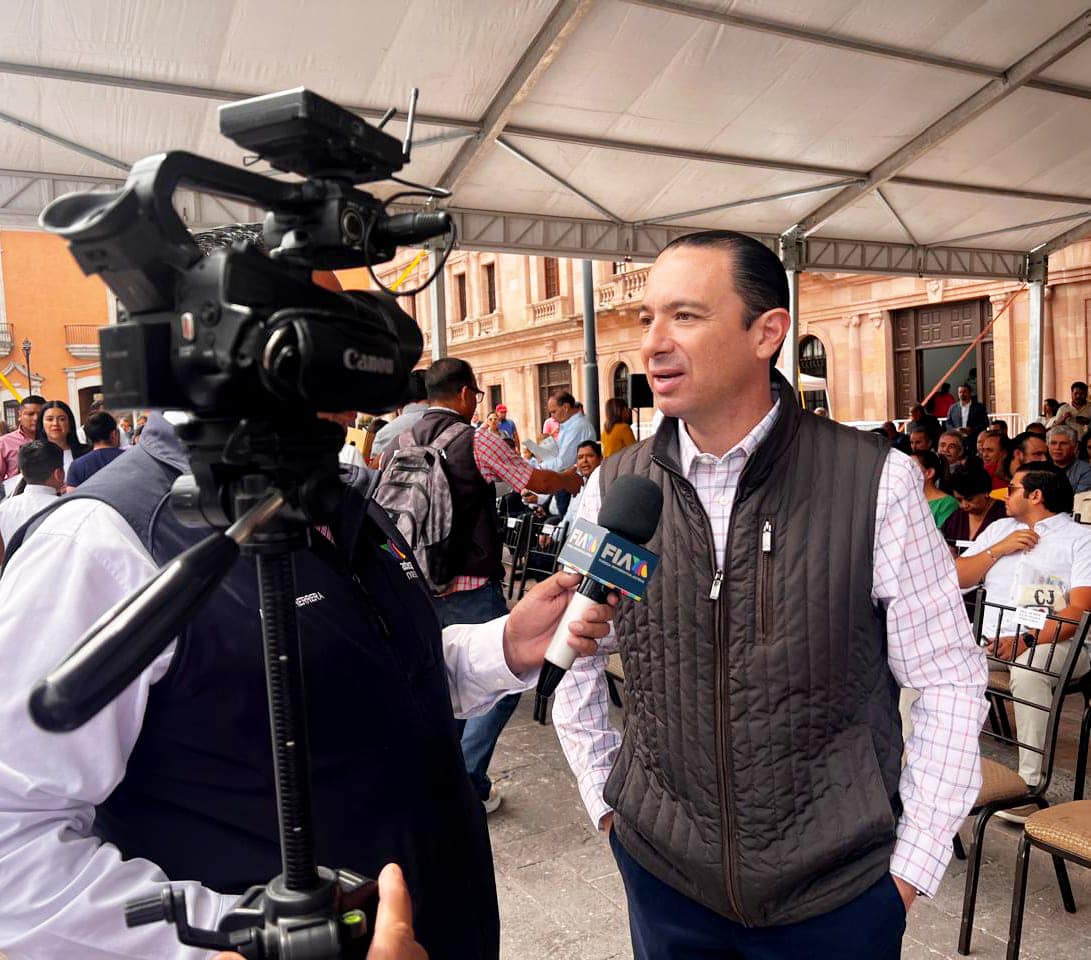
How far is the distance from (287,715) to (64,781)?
0.41 metres

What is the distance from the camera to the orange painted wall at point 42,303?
3522 cm

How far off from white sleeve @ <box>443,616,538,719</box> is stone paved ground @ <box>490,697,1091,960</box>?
1750 millimetres

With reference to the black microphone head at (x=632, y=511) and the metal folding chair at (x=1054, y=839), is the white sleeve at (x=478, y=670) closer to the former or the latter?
the black microphone head at (x=632, y=511)

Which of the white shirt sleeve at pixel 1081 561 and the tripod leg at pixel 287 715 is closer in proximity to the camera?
the tripod leg at pixel 287 715

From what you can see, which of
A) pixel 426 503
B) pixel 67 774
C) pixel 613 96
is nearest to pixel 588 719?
pixel 67 774

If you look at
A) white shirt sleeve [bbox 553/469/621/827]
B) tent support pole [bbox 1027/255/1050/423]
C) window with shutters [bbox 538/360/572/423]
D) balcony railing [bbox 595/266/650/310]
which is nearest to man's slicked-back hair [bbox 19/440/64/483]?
white shirt sleeve [bbox 553/469/621/827]

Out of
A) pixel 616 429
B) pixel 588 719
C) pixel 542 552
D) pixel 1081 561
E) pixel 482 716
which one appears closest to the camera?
pixel 588 719

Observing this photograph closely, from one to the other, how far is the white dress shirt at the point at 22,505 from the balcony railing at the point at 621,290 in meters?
20.6

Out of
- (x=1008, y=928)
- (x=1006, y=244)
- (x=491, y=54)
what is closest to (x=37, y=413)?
(x=491, y=54)

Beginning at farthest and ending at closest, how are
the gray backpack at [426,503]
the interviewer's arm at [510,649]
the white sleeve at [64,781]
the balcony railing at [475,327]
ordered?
the balcony railing at [475,327], the gray backpack at [426,503], the interviewer's arm at [510,649], the white sleeve at [64,781]

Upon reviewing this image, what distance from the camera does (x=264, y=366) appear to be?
28.4 inches

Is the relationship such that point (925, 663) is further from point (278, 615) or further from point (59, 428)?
point (59, 428)

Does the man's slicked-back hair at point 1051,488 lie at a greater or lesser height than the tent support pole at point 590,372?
lesser

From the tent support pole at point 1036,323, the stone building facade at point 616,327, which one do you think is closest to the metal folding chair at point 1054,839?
the stone building facade at point 616,327
